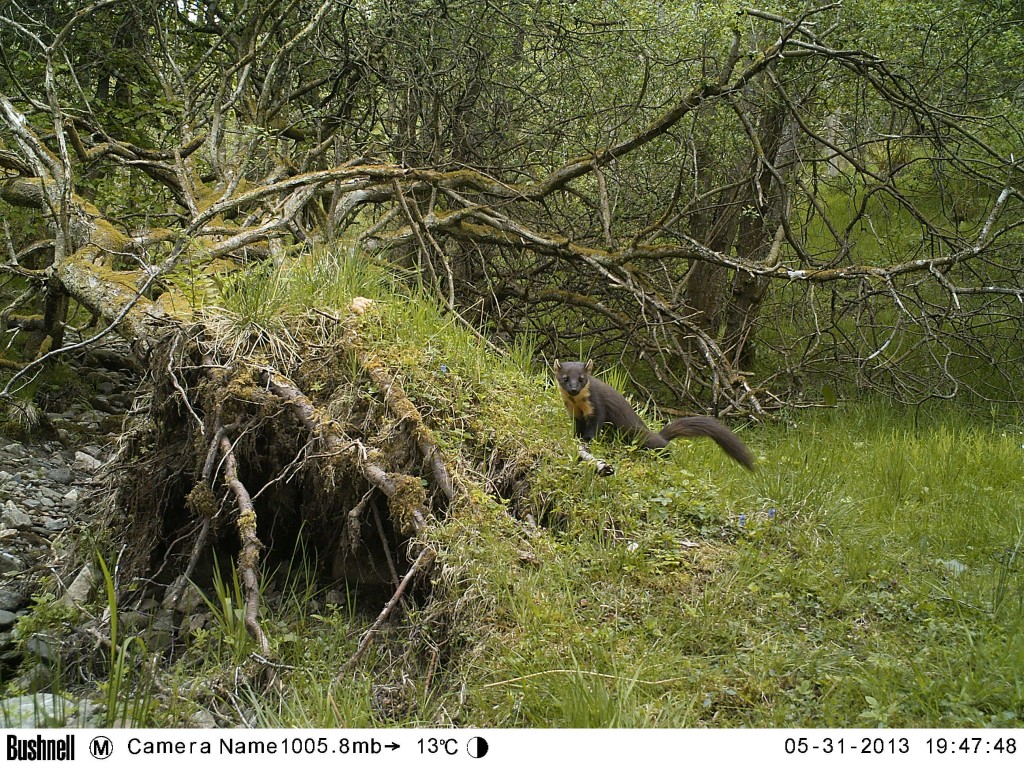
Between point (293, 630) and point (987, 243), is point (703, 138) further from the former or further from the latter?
point (293, 630)

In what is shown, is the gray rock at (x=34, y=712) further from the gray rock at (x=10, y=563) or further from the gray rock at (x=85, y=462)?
the gray rock at (x=85, y=462)

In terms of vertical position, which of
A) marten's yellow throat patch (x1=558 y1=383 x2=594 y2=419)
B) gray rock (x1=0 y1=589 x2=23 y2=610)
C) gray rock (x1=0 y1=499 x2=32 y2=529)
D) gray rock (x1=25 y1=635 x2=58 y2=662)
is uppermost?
marten's yellow throat patch (x1=558 y1=383 x2=594 y2=419)

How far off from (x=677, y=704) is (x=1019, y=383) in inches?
248

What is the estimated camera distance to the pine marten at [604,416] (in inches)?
206

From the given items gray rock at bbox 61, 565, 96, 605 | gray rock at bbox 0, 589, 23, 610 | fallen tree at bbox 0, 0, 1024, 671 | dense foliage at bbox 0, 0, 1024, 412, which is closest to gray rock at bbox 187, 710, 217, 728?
fallen tree at bbox 0, 0, 1024, 671

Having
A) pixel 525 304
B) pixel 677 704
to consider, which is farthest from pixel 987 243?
pixel 677 704

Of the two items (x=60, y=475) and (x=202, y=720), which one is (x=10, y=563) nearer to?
(x=60, y=475)

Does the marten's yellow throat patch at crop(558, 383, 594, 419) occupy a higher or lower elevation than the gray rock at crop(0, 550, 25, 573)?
higher

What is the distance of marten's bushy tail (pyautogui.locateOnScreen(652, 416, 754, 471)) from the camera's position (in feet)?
16.3

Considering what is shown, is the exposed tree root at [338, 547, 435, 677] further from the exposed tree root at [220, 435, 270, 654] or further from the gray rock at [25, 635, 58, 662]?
the gray rock at [25, 635, 58, 662]
